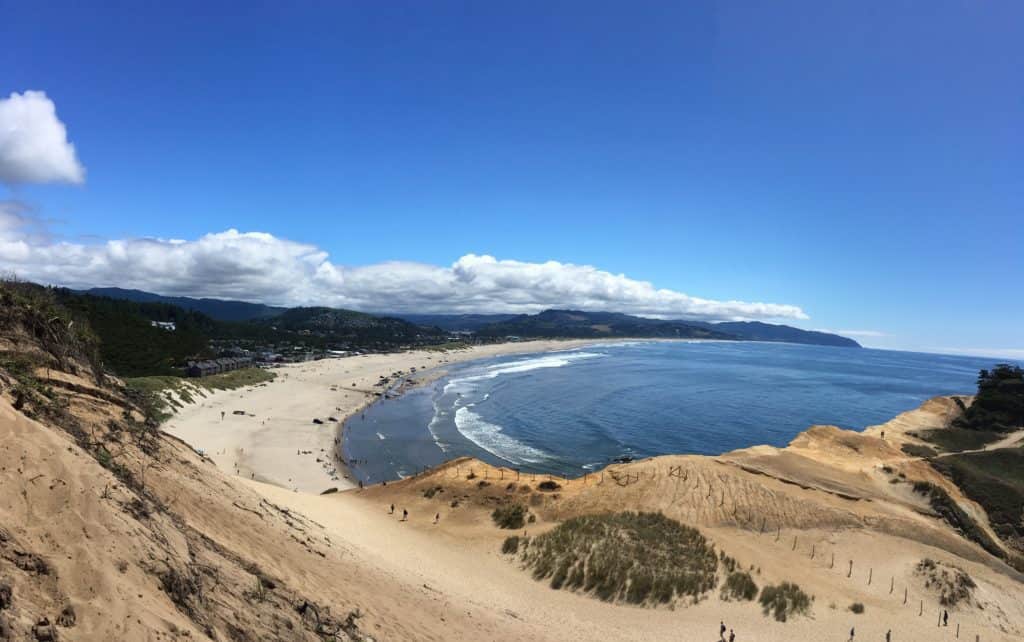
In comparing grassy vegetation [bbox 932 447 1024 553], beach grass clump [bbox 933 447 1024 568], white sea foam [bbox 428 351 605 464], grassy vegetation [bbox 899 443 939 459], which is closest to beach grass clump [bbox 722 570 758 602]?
beach grass clump [bbox 933 447 1024 568]

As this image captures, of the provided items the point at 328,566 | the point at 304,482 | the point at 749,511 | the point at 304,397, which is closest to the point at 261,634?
the point at 328,566

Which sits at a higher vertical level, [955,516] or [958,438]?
[958,438]

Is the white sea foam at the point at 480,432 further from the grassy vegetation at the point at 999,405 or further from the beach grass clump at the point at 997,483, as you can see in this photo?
the grassy vegetation at the point at 999,405

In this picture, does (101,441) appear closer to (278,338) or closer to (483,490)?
(483,490)

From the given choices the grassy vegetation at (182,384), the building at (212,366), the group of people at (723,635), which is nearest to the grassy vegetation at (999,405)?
the group of people at (723,635)

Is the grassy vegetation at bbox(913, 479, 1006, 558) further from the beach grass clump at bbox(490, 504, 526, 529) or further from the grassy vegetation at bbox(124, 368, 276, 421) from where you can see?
the grassy vegetation at bbox(124, 368, 276, 421)

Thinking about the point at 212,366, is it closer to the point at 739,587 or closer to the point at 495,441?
the point at 495,441

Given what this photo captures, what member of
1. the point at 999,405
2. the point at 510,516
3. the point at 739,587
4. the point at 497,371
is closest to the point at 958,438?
the point at 999,405

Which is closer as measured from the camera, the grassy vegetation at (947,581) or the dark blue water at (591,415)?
the grassy vegetation at (947,581)
